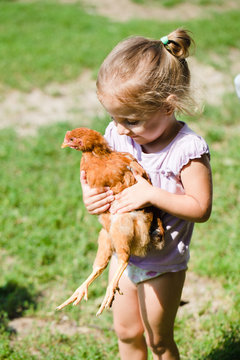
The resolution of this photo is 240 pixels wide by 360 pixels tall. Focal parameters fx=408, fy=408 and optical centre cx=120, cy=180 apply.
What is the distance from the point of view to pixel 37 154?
4.62 metres

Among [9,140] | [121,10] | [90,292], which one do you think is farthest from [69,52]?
[90,292]

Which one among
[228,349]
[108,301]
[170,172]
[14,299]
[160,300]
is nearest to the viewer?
[108,301]

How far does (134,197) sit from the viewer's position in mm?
1547

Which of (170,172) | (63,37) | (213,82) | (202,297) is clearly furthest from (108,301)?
(63,37)

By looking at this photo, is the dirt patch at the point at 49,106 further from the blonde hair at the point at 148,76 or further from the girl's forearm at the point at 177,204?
the girl's forearm at the point at 177,204

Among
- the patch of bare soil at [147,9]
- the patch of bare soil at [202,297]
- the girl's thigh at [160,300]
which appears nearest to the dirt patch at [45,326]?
the patch of bare soil at [202,297]

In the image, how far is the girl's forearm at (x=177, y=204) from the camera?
60.6 inches

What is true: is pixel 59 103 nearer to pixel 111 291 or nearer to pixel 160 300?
pixel 160 300

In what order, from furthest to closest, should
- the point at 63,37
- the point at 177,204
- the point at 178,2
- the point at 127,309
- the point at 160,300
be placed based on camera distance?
the point at 178,2
the point at 63,37
the point at 127,309
the point at 160,300
the point at 177,204

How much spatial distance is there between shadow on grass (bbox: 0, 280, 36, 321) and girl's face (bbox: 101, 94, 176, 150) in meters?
1.70

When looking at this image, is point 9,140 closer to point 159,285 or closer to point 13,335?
point 13,335

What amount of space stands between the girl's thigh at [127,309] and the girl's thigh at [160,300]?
62mm

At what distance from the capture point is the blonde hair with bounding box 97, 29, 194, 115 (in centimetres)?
152

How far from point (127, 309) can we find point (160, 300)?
209 millimetres
